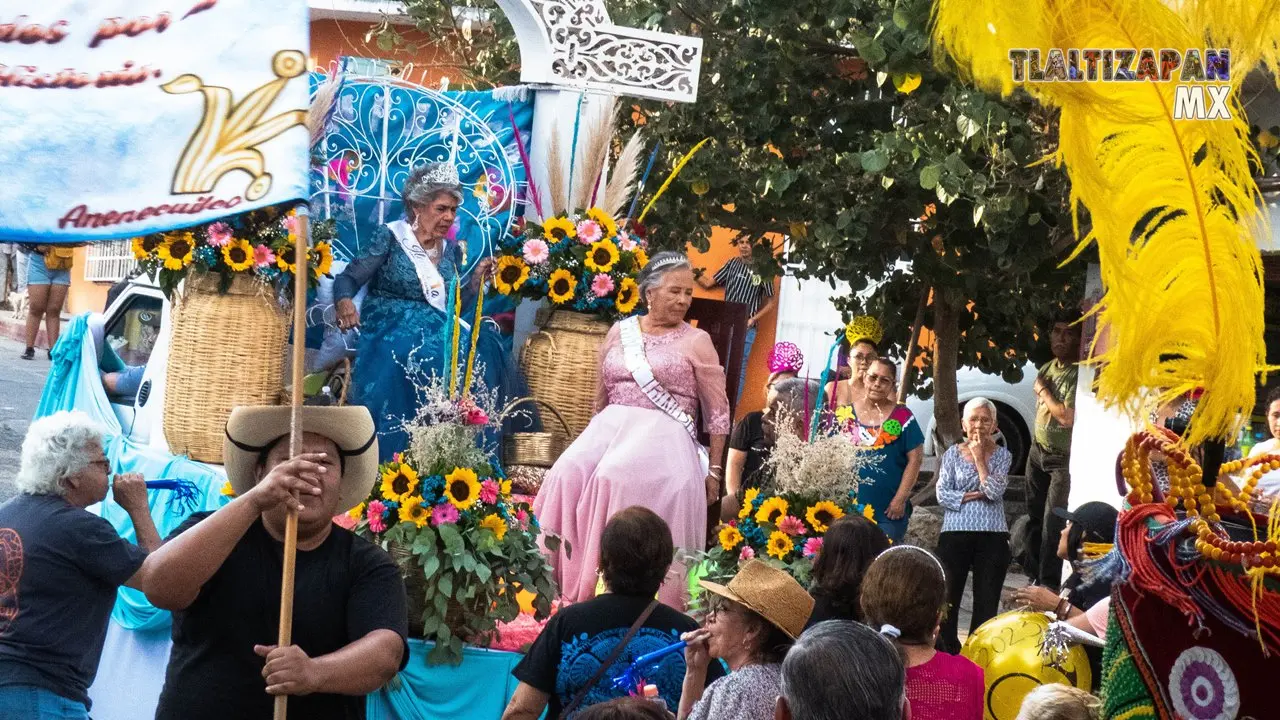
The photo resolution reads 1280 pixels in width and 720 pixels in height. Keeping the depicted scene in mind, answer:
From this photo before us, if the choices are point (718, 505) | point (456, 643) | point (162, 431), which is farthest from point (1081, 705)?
point (162, 431)

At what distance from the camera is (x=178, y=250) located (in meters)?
7.45

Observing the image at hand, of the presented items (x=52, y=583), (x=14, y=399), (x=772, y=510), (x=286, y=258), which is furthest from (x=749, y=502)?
(x=14, y=399)

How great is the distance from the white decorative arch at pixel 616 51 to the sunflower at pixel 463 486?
9.68 ft

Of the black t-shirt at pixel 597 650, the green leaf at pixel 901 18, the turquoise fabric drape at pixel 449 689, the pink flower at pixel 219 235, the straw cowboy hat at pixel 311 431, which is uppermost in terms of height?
the green leaf at pixel 901 18

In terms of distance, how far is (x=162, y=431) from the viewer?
7.90 meters

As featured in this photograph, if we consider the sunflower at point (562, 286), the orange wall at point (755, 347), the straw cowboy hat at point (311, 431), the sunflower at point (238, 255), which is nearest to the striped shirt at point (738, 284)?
→ the orange wall at point (755, 347)

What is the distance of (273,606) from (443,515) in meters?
2.30

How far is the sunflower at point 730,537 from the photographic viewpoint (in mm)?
6660

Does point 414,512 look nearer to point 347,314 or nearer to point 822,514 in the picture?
point 822,514

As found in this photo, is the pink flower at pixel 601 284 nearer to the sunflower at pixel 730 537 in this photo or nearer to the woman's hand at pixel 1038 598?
the sunflower at pixel 730 537

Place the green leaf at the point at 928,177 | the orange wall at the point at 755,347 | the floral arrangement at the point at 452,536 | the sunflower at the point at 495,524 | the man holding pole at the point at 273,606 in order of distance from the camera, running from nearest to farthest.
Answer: the man holding pole at the point at 273,606, the floral arrangement at the point at 452,536, the sunflower at the point at 495,524, the green leaf at the point at 928,177, the orange wall at the point at 755,347

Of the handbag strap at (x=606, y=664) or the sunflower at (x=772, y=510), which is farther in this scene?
the sunflower at (x=772, y=510)

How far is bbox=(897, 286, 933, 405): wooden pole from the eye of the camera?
36.1 feet

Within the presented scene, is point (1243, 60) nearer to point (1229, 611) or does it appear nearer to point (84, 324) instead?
point (1229, 611)
